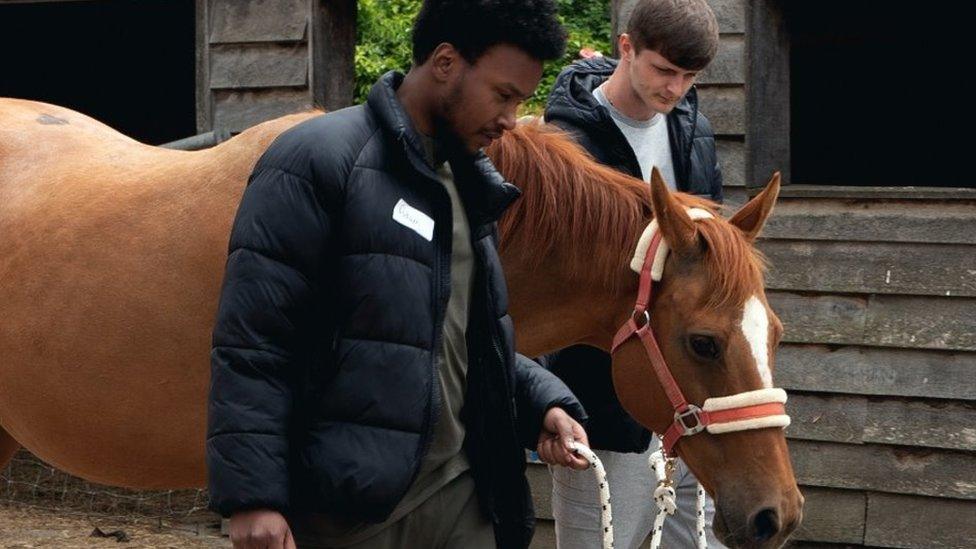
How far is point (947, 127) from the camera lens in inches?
374

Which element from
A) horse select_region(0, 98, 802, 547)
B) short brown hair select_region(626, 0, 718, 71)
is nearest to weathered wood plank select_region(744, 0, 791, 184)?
short brown hair select_region(626, 0, 718, 71)

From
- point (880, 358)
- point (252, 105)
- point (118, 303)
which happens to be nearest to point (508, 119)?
point (118, 303)

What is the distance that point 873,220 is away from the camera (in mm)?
4500

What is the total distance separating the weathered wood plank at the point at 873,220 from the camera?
4.40 m

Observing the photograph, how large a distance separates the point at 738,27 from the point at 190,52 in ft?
17.8

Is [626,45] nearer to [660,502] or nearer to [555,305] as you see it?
[555,305]

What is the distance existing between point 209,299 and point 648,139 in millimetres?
1022

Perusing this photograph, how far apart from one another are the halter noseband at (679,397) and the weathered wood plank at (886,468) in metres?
2.31

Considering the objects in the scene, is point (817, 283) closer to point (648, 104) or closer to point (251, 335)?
point (648, 104)

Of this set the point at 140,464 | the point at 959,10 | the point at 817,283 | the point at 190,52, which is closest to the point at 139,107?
the point at 190,52

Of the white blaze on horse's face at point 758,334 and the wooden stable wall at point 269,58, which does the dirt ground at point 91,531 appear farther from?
the white blaze on horse's face at point 758,334

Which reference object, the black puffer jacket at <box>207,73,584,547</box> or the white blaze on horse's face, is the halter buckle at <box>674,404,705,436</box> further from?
the black puffer jacket at <box>207,73,584,547</box>

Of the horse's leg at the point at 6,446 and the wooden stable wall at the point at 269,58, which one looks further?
the wooden stable wall at the point at 269,58

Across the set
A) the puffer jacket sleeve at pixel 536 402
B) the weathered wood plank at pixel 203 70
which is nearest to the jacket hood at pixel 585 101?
the puffer jacket sleeve at pixel 536 402
